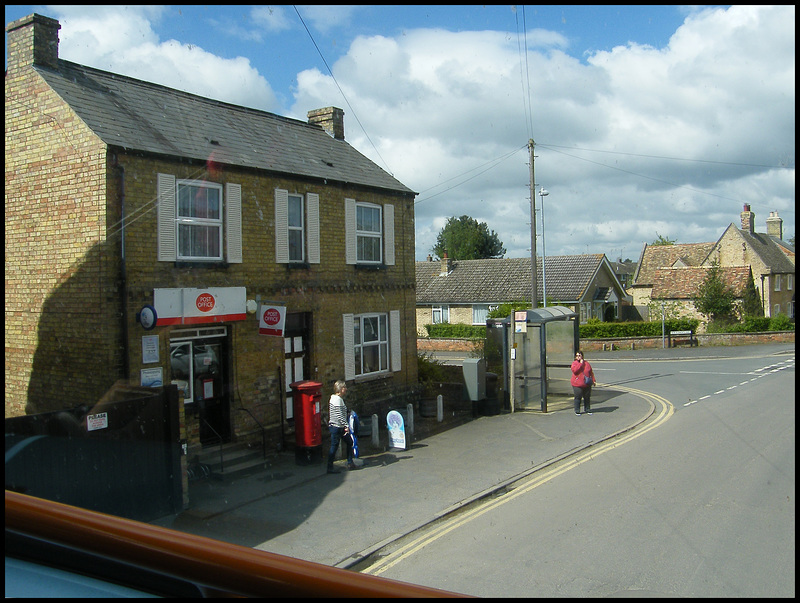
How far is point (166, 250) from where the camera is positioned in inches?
425

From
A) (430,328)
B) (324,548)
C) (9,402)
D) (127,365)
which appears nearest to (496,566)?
(324,548)

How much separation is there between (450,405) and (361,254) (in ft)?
17.2

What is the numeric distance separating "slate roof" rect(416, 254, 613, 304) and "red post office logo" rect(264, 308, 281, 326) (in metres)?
29.5

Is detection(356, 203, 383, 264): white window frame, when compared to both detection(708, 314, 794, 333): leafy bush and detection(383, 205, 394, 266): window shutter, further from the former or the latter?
detection(708, 314, 794, 333): leafy bush

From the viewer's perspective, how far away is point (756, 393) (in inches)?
728

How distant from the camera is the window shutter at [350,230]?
1470 cm

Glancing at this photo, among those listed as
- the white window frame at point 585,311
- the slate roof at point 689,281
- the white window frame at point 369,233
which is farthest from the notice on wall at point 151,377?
the slate roof at point 689,281

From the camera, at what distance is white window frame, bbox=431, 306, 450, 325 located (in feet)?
147

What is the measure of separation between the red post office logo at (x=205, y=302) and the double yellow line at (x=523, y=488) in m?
5.72

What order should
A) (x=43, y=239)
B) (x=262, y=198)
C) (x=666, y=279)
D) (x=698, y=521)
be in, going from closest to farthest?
(x=698, y=521)
(x=43, y=239)
(x=262, y=198)
(x=666, y=279)

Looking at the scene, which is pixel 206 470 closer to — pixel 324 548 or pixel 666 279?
pixel 324 548

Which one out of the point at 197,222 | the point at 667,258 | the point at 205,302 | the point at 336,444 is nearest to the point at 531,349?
the point at 336,444

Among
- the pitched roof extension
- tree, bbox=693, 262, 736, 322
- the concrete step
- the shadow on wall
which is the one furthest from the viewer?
the pitched roof extension

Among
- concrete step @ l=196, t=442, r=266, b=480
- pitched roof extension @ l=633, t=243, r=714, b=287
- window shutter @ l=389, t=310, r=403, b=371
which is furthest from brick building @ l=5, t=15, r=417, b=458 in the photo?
pitched roof extension @ l=633, t=243, r=714, b=287
